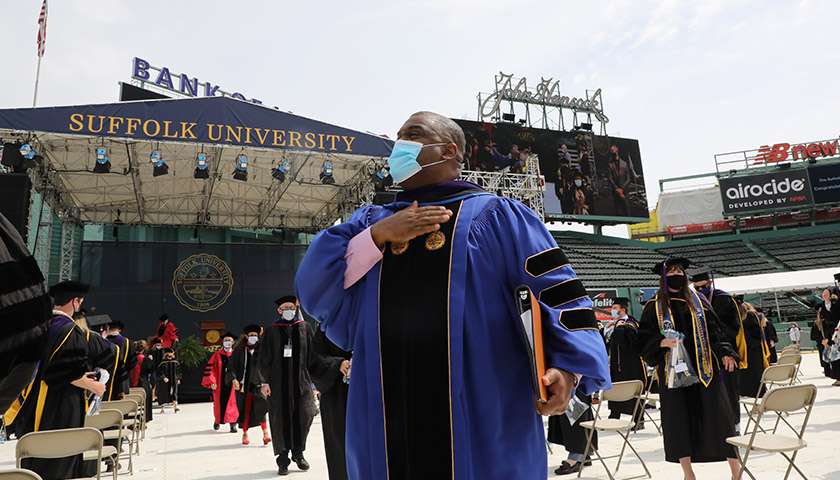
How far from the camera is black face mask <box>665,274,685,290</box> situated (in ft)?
14.9

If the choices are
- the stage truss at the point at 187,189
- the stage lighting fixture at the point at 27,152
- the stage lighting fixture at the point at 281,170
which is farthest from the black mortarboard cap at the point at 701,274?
the stage lighting fixture at the point at 27,152

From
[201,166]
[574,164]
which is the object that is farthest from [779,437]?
[574,164]

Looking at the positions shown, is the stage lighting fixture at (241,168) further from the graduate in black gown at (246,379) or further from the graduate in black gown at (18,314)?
the graduate in black gown at (18,314)

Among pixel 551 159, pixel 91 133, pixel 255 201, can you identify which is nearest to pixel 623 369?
pixel 91 133

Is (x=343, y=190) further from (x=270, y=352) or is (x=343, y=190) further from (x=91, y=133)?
(x=270, y=352)

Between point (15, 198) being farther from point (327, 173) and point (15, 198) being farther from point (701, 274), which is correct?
point (701, 274)

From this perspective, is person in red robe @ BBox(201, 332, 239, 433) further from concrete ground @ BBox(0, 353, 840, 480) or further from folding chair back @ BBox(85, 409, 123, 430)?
folding chair back @ BBox(85, 409, 123, 430)

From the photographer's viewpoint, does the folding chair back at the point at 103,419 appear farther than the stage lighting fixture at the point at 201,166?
No

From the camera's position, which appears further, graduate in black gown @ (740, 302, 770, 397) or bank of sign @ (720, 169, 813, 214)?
bank of sign @ (720, 169, 813, 214)

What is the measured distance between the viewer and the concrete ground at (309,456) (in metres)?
4.95

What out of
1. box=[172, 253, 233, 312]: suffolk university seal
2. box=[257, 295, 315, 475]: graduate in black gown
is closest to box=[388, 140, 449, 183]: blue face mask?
box=[257, 295, 315, 475]: graduate in black gown

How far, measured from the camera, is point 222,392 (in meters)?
9.80

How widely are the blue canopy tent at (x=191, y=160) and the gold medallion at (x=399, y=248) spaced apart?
1056 cm

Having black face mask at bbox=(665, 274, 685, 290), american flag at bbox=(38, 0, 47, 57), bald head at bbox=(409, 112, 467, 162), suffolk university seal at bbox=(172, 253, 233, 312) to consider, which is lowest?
black face mask at bbox=(665, 274, 685, 290)
